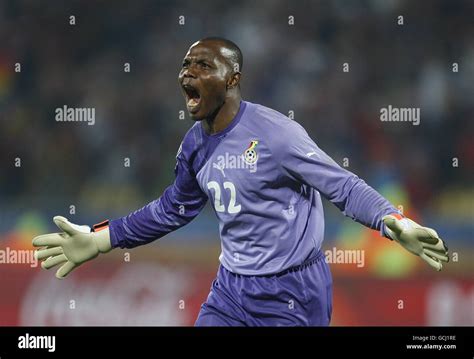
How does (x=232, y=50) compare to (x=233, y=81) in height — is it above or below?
above

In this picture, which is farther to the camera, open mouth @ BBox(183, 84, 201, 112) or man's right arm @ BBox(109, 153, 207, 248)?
man's right arm @ BBox(109, 153, 207, 248)

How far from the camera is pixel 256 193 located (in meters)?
4.07

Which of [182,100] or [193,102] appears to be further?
[182,100]

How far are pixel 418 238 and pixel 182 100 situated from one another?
370cm

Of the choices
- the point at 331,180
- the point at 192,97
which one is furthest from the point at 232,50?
the point at 331,180

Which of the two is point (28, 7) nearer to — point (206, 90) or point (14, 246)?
point (14, 246)

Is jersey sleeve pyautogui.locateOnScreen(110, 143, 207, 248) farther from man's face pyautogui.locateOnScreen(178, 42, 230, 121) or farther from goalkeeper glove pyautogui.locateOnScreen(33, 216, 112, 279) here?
man's face pyautogui.locateOnScreen(178, 42, 230, 121)

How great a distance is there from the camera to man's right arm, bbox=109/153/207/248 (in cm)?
446

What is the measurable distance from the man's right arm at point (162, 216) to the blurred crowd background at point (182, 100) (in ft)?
6.69

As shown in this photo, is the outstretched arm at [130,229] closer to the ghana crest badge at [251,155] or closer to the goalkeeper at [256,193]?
the goalkeeper at [256,193]

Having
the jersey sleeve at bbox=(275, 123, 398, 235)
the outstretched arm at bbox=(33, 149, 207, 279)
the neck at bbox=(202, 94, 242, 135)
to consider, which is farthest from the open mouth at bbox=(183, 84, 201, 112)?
the jersey sleeve at bbox=(275, 123, 398, 235)

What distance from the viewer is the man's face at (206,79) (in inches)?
166

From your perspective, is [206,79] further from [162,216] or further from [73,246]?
[73,246]

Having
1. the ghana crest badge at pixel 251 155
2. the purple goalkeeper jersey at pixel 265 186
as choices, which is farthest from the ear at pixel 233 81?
the ghana crest badge at pixel 251 155
